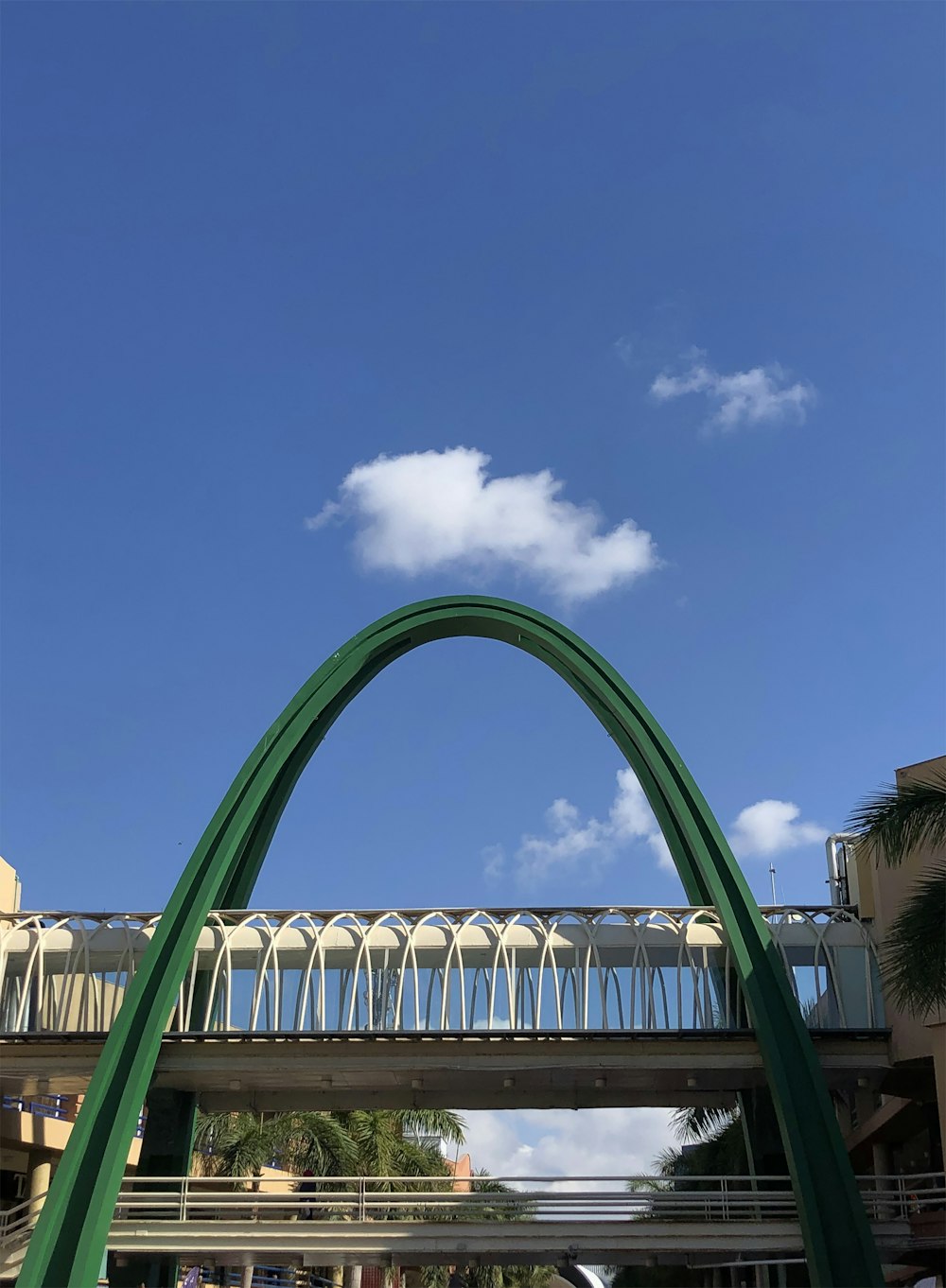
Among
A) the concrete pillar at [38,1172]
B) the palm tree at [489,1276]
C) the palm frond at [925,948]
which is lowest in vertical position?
the palm tree at [489,1276]

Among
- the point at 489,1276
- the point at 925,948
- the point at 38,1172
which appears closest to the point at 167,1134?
the point at 38,1172

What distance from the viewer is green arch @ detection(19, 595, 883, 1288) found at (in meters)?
27.2

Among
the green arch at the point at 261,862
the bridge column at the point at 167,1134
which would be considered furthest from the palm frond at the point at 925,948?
the bridge column at the point at 167,1134

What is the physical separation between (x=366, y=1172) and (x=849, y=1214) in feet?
73.9

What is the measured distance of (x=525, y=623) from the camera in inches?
1762

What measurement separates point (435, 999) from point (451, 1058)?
4.98 feet

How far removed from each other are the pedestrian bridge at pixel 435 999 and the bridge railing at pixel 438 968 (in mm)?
49

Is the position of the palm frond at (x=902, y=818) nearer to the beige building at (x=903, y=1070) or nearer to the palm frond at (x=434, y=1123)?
the beige building at (x=903, y=1070)

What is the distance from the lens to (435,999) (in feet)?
110

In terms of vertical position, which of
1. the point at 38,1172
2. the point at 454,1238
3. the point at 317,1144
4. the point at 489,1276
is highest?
the point at 317,1144

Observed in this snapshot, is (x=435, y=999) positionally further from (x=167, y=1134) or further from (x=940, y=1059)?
(x=940, y=1059)

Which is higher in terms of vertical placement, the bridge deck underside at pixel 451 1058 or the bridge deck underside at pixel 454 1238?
the bridge deck underside at pixel 451 1058

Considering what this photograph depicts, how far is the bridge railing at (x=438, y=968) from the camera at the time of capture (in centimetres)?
3334

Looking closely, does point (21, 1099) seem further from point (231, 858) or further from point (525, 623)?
point (525, 623)
